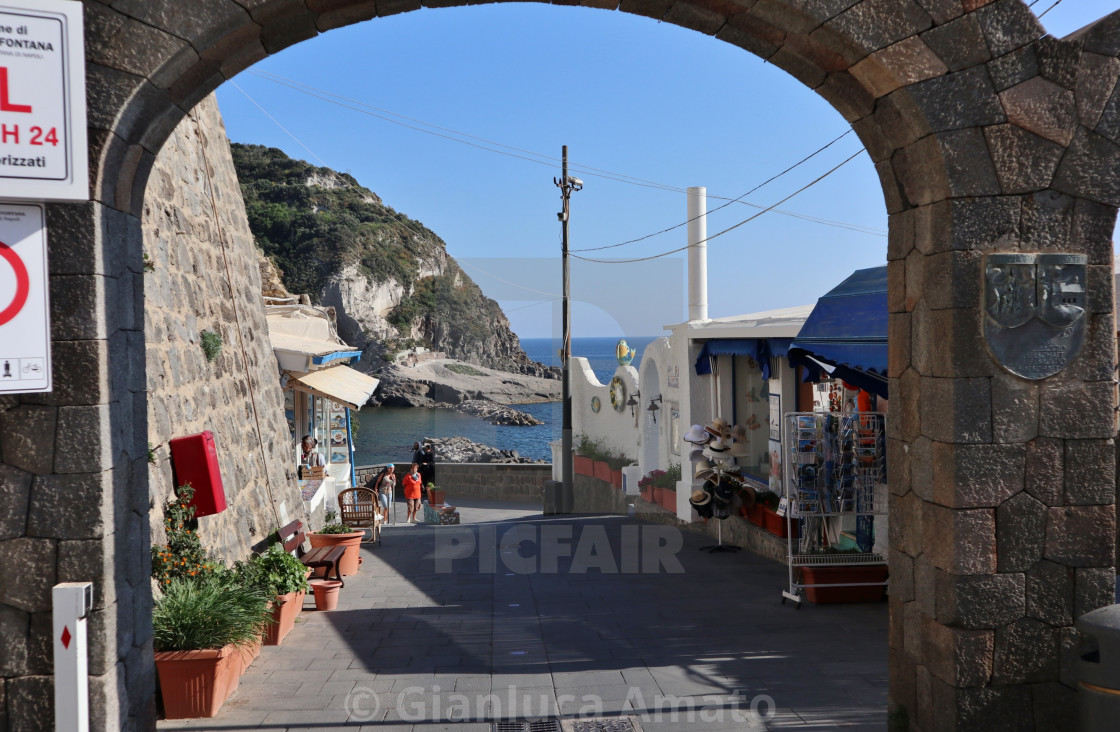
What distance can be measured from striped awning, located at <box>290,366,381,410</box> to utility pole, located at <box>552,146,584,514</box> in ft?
Answer: 16.6

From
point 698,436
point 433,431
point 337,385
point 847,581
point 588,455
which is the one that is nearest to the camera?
point 847,581

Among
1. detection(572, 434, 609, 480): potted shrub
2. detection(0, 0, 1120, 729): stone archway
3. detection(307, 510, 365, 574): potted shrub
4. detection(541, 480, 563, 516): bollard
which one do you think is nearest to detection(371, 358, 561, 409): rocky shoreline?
detection(572, 434, 609, 480): potted shrub

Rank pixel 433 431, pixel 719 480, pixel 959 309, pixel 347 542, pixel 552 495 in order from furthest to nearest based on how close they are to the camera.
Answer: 1. pixel 433 431
2. pixel 552 495
3. pixel 719 480
4. pixel 347 542
5. pixel 959 309

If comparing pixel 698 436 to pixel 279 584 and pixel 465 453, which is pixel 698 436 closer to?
pixel 279 584

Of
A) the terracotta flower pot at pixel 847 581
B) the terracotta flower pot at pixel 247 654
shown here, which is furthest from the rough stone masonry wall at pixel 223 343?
the terracotta flower pot at pixel 847 581

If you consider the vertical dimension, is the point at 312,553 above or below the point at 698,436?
below

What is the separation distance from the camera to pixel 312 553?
775 centimetres

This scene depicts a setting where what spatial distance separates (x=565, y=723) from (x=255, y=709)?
1.76 meters

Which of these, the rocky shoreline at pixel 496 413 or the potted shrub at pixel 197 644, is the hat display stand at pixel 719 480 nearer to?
the potted shrub at pixel 197 644

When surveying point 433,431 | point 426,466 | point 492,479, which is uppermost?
point 426,466

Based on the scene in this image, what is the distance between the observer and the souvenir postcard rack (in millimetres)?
7066

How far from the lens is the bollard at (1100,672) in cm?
338

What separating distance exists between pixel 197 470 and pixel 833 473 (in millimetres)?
5084

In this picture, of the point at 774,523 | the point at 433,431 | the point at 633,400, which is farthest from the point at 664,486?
the point at 433,431
